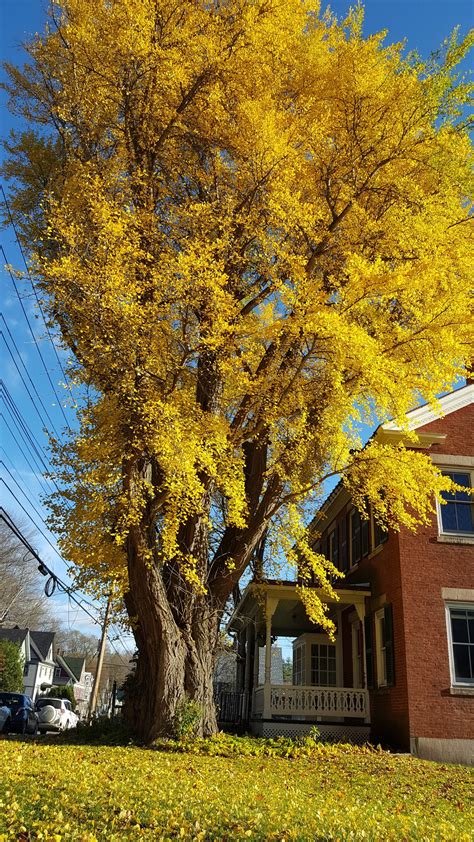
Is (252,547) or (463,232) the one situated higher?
(463,232)

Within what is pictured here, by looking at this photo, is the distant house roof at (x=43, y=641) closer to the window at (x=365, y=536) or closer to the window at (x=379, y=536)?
the window at (x=365, y=536)

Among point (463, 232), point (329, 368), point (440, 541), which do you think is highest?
point (463, 232)

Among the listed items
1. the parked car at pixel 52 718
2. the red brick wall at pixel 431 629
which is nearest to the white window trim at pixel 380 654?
the red brick wall at pixel 431 629

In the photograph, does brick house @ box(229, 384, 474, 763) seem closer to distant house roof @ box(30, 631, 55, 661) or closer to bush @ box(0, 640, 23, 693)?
bush @ box(0, 640, 23, 693)

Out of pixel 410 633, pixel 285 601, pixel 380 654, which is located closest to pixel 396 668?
pixel 410 633

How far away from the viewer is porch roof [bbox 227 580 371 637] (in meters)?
16.5

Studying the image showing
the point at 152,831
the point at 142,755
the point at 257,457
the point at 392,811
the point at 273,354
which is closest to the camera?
the point at 152,831

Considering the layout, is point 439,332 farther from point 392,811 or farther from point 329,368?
point 392,811

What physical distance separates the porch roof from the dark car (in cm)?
699

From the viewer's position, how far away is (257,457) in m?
13.5

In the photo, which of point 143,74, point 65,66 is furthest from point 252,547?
point 65,66

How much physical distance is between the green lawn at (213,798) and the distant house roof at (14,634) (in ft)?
142

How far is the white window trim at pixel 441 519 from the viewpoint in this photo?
14961 millimetres

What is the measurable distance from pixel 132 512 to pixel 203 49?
8.82 metres
